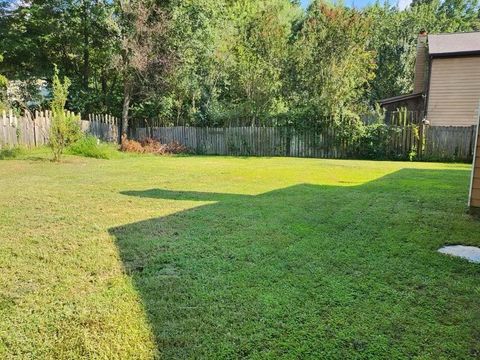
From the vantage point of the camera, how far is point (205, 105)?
16.3 metres

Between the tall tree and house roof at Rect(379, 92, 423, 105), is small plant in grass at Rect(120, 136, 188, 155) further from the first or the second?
house roof at Rect(379, 92, 423, 105)

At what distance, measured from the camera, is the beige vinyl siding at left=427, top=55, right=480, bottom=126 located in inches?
563

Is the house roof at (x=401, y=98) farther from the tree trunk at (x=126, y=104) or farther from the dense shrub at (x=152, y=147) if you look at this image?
the tree trunk at (x=126, y=104)

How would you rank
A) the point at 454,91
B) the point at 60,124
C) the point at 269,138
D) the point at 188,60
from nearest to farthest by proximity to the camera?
the point at 60,124 < the point at 269,138 < the point at 454,91 < the point at 188,60

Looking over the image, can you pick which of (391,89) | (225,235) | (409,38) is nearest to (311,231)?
(225,235)

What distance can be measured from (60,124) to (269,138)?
772cm

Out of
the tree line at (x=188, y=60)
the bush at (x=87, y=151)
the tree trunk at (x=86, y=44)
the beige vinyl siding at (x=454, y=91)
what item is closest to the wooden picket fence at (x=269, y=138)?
the tree line at (x=188, y=60)

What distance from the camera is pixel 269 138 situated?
1427cm

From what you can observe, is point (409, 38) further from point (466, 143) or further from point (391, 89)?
point (466, 143)

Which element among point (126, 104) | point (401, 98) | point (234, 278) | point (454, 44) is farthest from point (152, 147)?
point (454, 44)

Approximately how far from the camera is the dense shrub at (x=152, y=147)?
46.3ft

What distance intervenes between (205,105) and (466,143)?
10223 mm

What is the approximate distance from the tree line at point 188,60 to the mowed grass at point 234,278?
10.1 metres

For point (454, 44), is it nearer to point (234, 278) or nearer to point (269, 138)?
point (269, 138)
